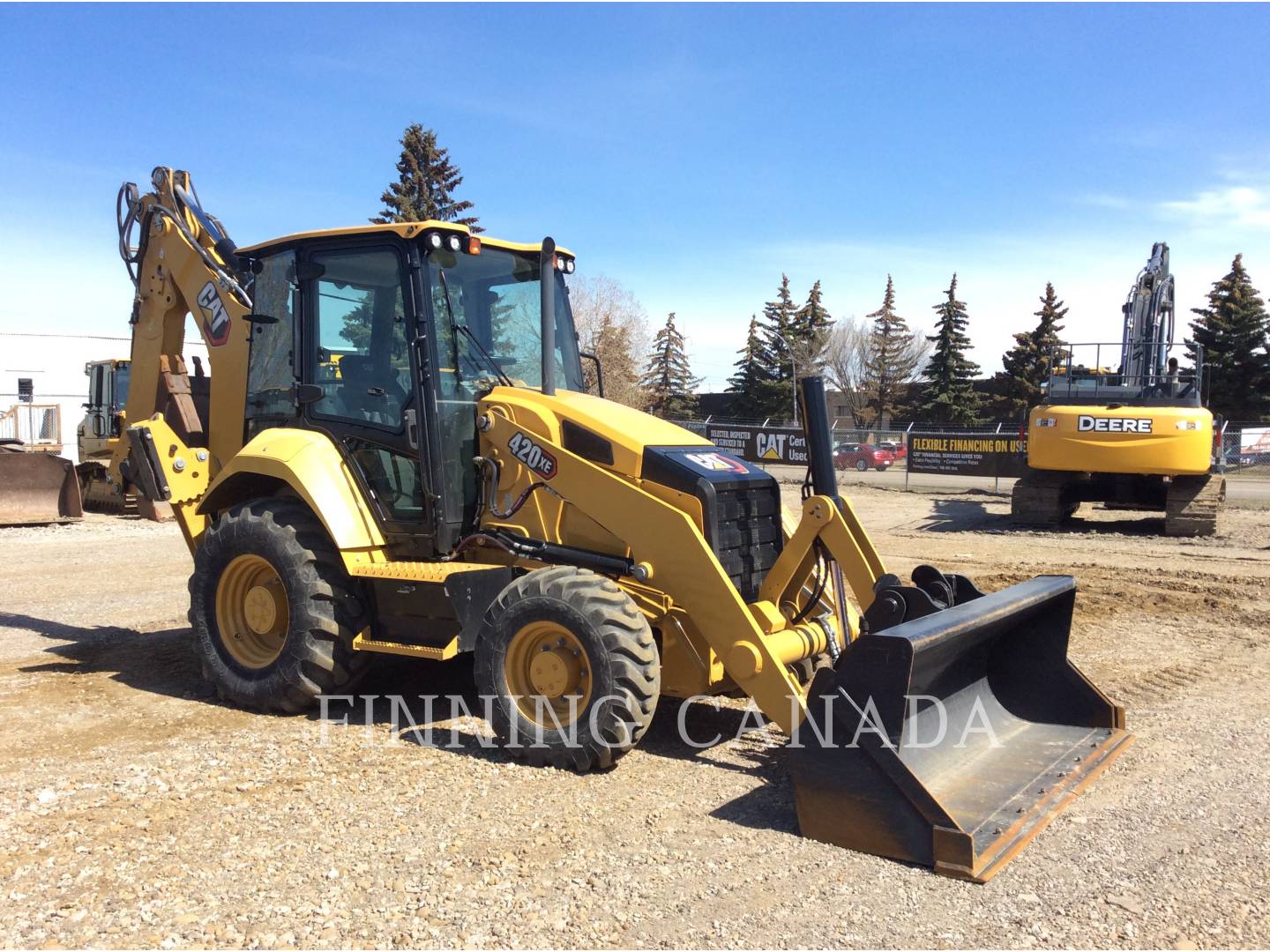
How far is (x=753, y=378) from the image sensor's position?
53.6 m

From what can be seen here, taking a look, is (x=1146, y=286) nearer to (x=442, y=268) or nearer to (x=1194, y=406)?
(x=1194, y=406)

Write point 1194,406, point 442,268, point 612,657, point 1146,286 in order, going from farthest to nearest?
1. point 1146,286
2. point 1194,406
3. point 442,268
4. point 612,657

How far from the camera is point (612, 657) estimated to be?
480cm

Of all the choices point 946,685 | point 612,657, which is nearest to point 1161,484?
point 946,685

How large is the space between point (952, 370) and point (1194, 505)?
34329 millimetres

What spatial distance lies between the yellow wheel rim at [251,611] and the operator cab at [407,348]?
808 mm

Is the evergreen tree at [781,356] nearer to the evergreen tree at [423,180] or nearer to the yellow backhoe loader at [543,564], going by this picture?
the evergreen tree at [423,180]

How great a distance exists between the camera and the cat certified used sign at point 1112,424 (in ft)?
47.8

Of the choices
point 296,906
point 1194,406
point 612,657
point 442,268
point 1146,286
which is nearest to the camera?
point 296,906

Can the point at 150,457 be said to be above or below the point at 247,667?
above

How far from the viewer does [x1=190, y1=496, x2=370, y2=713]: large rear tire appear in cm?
581

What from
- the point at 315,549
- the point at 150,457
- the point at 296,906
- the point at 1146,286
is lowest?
the point at 296,906

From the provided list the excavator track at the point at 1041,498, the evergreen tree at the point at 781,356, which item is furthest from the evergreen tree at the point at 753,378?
the excavator track at the point at 1041,498

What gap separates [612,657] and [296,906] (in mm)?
1755
